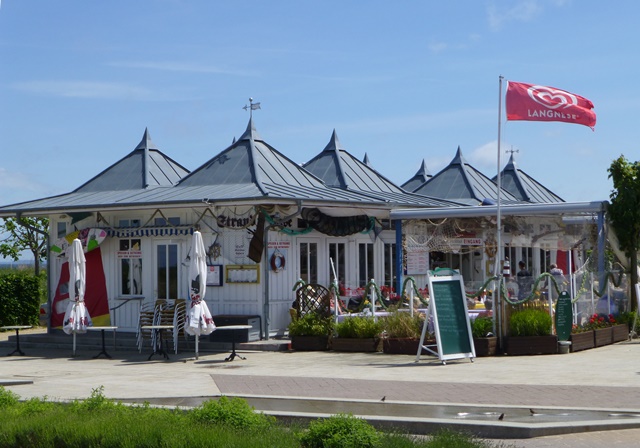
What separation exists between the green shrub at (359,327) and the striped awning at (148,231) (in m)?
4.55

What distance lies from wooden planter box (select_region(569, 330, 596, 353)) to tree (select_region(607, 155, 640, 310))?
305cm

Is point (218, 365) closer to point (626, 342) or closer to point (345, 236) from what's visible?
point (345, 236)

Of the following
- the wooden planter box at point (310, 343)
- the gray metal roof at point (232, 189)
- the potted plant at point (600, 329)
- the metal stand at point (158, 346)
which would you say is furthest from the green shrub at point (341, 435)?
the potted plant at point (600, 329)

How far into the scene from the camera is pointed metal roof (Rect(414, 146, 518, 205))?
34562mm

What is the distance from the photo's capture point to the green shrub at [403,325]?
1902cm

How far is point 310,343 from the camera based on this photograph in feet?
66.9

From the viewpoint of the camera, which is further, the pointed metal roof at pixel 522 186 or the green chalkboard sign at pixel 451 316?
the pointed metal roof at pixel 522 186

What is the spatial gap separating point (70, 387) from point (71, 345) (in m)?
8.23

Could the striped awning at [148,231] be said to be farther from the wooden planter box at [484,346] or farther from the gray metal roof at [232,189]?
the wooden planter box at [484,346]

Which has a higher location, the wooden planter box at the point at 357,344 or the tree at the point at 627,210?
the tree at the point at 627,210

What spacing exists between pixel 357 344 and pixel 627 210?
22.3 ft

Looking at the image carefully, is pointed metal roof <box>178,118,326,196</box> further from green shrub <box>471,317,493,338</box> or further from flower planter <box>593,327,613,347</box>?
flower planter <box>593,327,613,347</box>

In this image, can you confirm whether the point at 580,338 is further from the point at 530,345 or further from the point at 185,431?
the point at 185,431

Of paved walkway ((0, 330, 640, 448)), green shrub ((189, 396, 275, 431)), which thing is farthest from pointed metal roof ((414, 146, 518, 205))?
green shrub ((189, 396, 275, 431))
